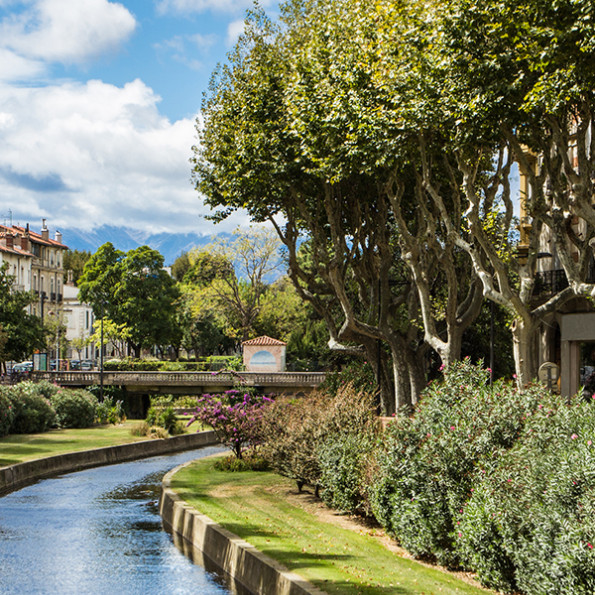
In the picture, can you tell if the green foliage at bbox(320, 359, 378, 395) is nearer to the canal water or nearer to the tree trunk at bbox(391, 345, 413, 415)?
the tree trunk at bbox(391, 345, 413, 415)

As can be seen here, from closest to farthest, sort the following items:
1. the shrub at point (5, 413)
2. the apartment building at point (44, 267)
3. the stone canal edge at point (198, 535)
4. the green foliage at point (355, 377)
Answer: the stone canal edge at point (198, 535) < the green foliage at point (355, 377) < the shrub at point (5, 413) < the apartment building at point (44, 267)

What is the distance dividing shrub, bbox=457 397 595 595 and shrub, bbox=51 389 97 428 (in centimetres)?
3649

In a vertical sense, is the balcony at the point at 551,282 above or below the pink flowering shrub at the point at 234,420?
above

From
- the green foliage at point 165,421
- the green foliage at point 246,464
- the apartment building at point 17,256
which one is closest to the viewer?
the green foliage at point 246,464

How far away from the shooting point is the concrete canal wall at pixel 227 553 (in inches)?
516

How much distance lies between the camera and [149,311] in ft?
303

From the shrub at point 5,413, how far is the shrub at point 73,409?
19.2 feet

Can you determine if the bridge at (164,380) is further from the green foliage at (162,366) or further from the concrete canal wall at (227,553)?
the concrete canal wall at (227,553)

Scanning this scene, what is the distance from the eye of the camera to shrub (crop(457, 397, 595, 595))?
34.0ft

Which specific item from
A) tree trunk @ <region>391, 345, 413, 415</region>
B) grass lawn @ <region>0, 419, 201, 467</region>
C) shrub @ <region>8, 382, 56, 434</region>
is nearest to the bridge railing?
grass lawn @ <region>0, 419, 201, 467</region>

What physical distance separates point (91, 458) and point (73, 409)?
13451 mm

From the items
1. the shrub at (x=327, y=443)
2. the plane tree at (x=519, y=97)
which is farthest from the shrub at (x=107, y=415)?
the plane tree at (x=519, y=97)

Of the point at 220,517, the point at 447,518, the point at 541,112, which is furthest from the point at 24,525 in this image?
the point at 541,112

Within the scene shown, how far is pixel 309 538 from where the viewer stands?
53.3 ft
